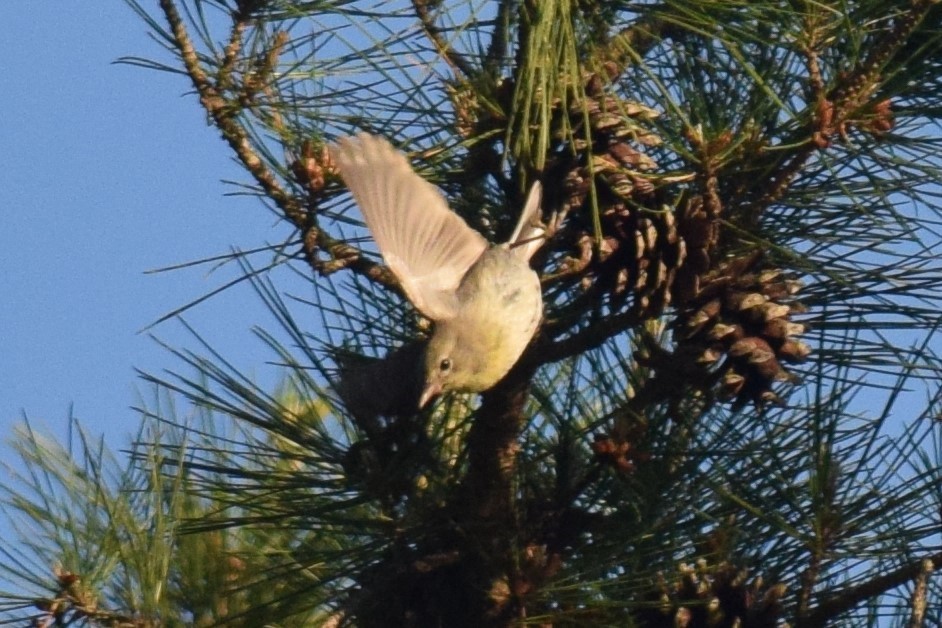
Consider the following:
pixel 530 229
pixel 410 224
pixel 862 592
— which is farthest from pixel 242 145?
pixel 862 592

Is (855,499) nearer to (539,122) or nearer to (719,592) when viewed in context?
(719,592)

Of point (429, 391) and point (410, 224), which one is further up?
point (410, 224)

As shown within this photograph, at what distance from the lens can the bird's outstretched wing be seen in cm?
170

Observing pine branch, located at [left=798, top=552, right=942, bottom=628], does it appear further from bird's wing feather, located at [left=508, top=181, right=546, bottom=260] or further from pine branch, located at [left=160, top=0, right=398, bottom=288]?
pine branch, located at [left=160, top=0, right=398, bottom=288]

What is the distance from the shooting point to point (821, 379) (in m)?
1.66

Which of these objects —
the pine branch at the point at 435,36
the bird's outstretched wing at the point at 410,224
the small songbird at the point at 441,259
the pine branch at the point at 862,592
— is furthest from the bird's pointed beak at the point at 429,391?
the pine branch at the point at 862,592

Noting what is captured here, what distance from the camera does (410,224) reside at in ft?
6.13

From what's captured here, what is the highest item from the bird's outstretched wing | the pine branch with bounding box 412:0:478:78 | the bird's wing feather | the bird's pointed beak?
the pine branch with bounding box 412:0:478:78

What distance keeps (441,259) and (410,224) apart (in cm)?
19

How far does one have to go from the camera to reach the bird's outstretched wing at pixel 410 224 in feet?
5.57

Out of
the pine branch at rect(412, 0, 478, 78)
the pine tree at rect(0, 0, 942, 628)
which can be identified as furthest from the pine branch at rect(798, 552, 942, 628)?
the pine branch at rect(412, 0, 478, 78)

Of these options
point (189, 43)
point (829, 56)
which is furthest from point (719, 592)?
point (189, 43)

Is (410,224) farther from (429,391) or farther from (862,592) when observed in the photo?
(862,592)

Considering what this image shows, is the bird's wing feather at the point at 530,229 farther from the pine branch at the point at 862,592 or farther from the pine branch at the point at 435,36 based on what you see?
the pine branch at the point at 862,592
